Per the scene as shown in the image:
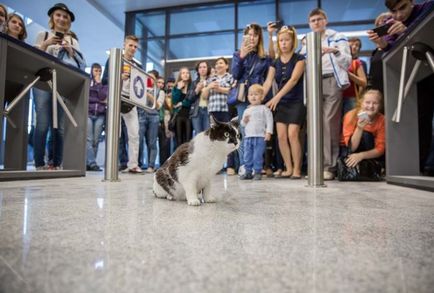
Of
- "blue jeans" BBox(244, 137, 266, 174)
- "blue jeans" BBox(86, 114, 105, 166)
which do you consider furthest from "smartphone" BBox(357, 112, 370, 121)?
"blue jeans" BBox(86, 114, 105, 166)

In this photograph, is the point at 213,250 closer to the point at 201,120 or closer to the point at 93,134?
the point at 201,120

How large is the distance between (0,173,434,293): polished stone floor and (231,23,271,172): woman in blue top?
6.68 feet

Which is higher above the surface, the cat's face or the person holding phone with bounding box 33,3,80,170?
the person holding phone with bounding box 33,3,80,170

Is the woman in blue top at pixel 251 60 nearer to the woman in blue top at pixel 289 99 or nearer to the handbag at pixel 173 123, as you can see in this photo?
the woman in blue top at pixel 289 99

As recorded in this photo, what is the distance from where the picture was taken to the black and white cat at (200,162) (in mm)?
1034

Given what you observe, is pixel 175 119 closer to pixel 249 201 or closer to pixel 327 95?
pixel 327 95

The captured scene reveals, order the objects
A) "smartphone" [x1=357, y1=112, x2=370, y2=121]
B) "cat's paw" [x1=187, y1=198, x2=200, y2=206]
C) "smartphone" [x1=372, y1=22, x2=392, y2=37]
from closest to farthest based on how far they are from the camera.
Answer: "cat's paw" [x1=187, y1=198, x2=200, y2=206] → "smartphone" [x1=372, y1=22, x2=392, y2=37] → "smartphone" [x1=357, y1=112, x2=370, y2=121]

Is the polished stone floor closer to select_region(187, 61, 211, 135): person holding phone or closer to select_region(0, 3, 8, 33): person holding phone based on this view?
select_region(0, 3, 8, 33): person holding phone

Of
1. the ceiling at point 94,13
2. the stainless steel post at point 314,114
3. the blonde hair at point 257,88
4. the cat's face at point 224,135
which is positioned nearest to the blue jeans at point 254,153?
the blonde hair at point 257,88

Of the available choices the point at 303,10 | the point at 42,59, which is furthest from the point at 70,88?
the point at 303,10

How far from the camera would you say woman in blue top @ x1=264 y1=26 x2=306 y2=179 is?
2.55 m

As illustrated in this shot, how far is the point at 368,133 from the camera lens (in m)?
2.35

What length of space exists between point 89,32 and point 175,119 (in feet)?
16.4

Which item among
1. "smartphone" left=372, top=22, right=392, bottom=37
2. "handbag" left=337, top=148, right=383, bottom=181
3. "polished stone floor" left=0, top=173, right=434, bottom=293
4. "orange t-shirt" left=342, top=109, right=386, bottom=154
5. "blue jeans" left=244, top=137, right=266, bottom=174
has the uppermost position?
"smartphone" left=372, top=22, right=392, bottom=37
